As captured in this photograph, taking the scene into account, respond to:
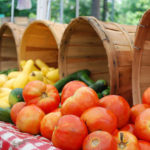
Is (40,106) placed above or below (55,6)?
below

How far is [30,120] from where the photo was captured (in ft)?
2.48

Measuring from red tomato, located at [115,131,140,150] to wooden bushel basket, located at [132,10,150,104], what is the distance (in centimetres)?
42

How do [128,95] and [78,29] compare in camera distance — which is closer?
[128,95]

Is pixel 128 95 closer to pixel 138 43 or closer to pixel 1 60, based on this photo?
pixel 138 43

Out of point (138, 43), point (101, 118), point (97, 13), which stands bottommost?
point (101, 118)

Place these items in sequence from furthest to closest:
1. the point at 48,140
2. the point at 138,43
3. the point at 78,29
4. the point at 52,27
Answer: the point at 52,27 < the point at 78,29 < the point at 138,43 < the point at 48,140

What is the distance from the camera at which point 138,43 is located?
0.95m

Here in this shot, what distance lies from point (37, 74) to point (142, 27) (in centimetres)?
76

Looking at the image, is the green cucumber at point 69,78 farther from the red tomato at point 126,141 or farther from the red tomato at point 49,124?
the red tomato at point 126,141

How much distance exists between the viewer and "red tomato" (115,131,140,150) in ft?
1.80

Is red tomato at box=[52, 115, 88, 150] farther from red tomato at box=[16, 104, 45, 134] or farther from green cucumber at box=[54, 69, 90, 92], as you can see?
green cucumber at box=[54, 69, 90, 92]

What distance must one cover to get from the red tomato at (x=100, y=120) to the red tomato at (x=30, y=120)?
207mm

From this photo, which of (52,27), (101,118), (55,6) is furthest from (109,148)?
(55,6)

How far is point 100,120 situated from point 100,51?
84 centimetres
